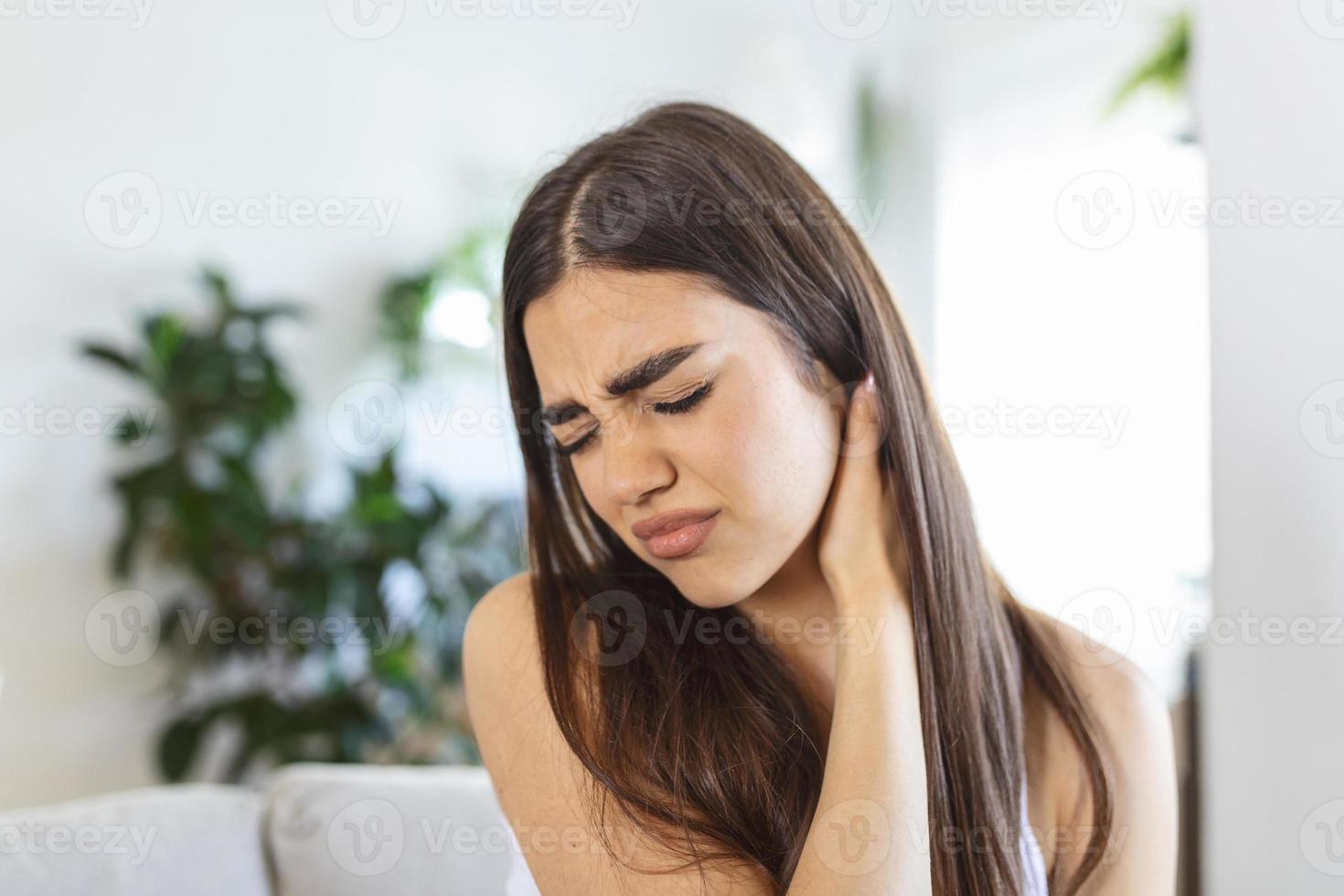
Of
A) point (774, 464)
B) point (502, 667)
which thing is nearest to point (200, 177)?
point (502, 667)

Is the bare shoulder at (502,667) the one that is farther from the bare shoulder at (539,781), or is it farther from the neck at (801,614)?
the neck at (801,614)

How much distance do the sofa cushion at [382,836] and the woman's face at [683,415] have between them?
65cm

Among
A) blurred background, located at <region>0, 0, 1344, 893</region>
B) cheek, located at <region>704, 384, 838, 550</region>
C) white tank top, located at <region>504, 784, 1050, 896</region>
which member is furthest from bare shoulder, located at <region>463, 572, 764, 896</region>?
blurred background, located at <region>0, 0, 1344, 893</region>

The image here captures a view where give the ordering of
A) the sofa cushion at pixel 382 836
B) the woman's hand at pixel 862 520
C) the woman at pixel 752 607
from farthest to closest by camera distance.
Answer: the sofa cushion at pixel 382 836 → the woman's hand at pixel 862 520 → the woman at pixel 752 607

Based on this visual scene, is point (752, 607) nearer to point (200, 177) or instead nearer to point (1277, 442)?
point (1277, 442)

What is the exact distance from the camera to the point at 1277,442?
1119mm

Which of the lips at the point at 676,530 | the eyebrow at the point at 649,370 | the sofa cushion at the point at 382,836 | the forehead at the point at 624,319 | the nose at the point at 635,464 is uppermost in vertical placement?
the forehead at the point at 624,319

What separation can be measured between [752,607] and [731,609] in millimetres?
26

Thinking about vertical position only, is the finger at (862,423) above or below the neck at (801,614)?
above

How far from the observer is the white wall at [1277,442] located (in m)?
1.09

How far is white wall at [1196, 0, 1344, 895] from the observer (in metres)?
1.09

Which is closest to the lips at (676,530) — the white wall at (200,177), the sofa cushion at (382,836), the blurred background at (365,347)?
the sofa cushion at (382,836)

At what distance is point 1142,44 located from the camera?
2.97m

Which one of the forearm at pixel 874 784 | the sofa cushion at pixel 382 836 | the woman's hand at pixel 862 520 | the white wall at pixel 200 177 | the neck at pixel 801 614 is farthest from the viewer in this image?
the white wall at pixel 200 177
